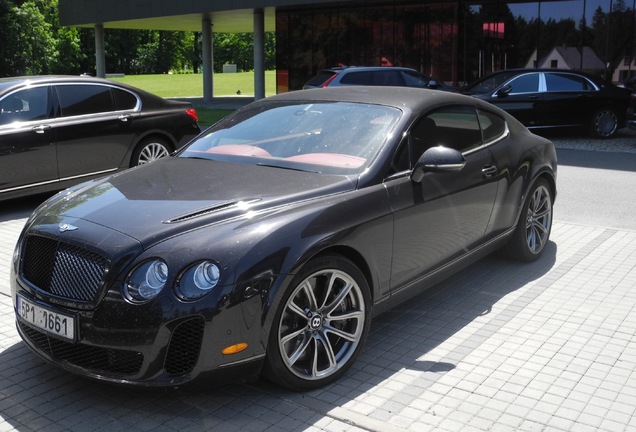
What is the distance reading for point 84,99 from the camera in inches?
355

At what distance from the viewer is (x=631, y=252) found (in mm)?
6723

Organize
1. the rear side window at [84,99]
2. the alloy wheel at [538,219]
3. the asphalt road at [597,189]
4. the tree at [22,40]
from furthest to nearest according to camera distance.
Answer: the tree at [22,40]
the rear side window at [84,99]
the asphalt road at [597,189]
the alloy wheel at [538,219]

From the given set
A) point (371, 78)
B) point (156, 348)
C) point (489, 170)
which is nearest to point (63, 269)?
point (156, 348)

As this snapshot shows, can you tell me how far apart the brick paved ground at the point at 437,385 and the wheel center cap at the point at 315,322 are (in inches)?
14.0

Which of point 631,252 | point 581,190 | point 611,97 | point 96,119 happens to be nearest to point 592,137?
point 611,97

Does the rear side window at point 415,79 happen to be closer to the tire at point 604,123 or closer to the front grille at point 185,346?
the tire at point 604,123

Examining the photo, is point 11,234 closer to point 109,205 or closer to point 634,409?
point 109,205

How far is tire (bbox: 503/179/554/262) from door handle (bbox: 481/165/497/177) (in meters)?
0.67

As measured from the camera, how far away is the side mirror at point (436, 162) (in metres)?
4.46

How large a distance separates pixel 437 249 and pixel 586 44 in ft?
65.5

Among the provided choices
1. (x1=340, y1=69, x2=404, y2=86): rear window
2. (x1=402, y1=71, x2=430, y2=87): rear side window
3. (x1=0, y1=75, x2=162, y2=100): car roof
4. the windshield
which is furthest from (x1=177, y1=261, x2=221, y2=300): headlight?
(x1=402, y1=71, x2=430, y2=87): rear side window

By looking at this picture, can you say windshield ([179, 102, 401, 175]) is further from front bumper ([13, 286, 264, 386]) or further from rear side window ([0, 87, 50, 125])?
rear side window ([0, 87, 50, 125])

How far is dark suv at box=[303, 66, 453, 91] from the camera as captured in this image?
16438 mm

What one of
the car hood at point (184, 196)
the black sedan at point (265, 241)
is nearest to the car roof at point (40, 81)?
the black sedan at point (265, 241)
